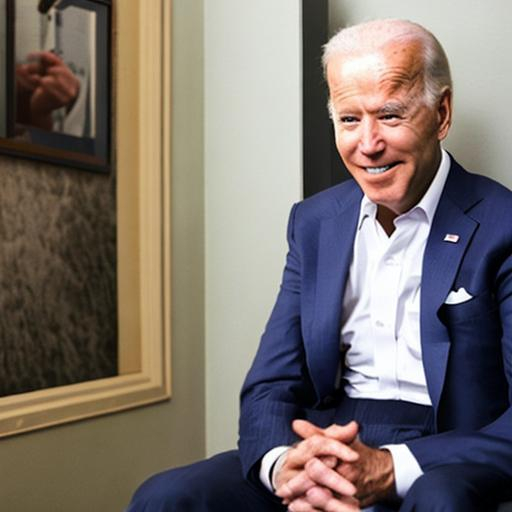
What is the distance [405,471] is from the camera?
1.50 meters

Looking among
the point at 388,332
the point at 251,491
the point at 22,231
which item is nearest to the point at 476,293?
the point at 388,332

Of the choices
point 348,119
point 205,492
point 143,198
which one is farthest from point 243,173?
point 205,492

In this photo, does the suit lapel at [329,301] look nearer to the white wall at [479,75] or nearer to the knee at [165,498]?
the knee at [165,498]

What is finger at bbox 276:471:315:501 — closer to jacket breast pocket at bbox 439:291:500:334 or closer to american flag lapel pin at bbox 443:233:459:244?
jacket breast pocket at bbox 439:291:500:334

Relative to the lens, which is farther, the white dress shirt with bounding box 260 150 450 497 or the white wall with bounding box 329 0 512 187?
the white wall with bounding box 329 0 512 187

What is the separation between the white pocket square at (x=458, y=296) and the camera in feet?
5.49

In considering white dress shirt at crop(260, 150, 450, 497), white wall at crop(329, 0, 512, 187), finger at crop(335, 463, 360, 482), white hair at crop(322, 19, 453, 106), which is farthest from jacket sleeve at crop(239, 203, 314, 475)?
white wall at crop(329, 0, 512, 187)

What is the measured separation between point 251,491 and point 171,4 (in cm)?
151

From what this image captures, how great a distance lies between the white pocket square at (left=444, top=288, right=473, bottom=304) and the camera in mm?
1674

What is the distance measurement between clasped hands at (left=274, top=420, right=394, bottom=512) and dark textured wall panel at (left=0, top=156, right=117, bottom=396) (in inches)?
35.0

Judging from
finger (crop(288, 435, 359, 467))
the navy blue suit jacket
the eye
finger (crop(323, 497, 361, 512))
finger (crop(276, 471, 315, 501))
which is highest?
the eye

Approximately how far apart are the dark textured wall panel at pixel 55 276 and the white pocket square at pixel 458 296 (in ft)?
3.43

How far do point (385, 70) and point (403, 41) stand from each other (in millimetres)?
70

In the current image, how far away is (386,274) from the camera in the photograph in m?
1.80
